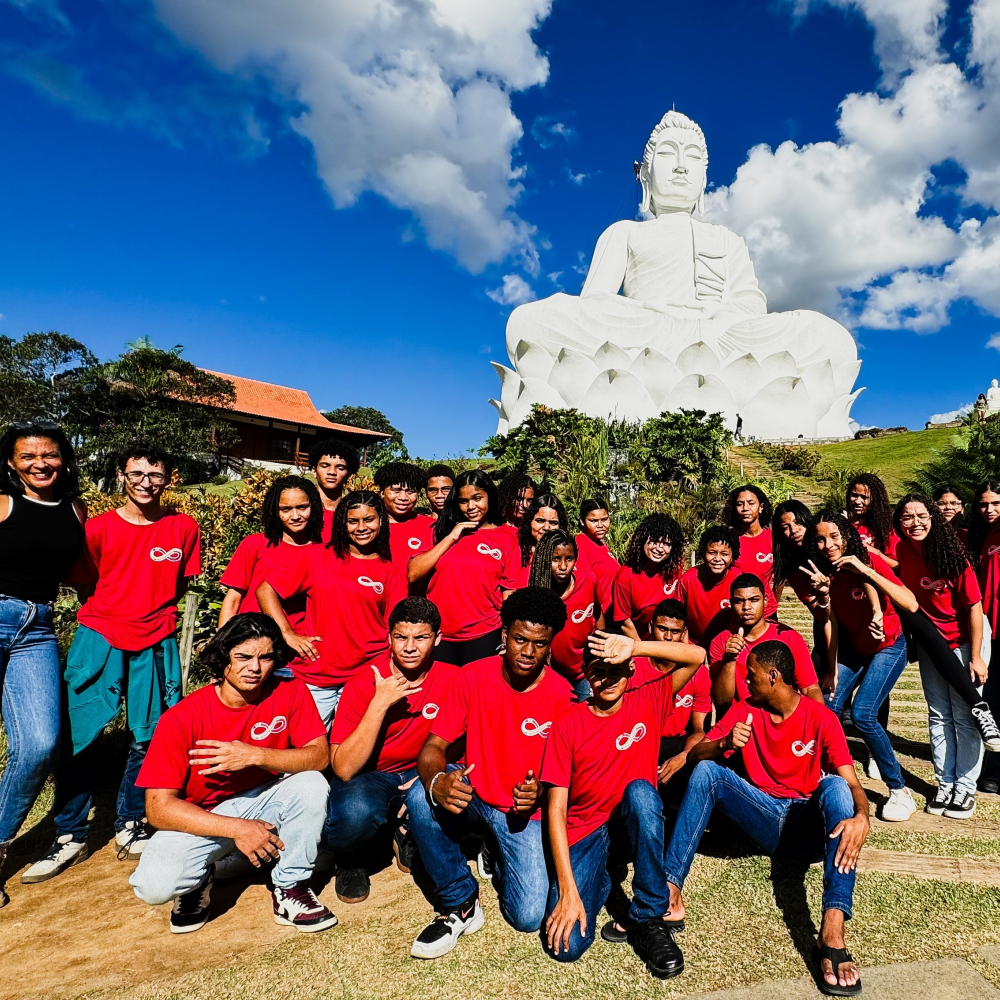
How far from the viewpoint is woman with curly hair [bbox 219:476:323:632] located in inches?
138

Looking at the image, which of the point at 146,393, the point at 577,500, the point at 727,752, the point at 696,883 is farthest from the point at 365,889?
the point at 146,393

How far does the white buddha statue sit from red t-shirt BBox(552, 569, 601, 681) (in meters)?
17.2

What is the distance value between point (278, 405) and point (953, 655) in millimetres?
24953

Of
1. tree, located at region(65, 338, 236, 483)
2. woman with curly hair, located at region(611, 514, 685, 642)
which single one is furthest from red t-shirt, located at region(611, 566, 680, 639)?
tree, located at region(65, 338, 236, 483)

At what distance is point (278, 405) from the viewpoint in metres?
25.3

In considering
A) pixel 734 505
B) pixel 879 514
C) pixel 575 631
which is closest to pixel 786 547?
pixel 734 505

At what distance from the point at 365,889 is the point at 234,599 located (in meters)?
1.63

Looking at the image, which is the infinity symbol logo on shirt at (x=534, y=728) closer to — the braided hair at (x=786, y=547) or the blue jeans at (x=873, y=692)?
the blue jeans at (x=873, y=692)

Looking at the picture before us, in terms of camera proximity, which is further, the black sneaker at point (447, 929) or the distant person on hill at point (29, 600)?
the distant person on hill at point (29, 600)

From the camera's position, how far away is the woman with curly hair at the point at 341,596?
325 centimetres

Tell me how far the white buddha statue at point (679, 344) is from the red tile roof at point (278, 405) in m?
7.64

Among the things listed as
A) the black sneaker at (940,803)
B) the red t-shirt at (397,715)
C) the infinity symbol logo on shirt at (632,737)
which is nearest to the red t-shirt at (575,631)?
the red t-shirt at (397,715)

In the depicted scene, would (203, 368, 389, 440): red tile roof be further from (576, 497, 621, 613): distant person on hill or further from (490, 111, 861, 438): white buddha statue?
(576, 497, 621, 613): distant person on hill

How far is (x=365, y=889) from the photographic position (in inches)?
108
